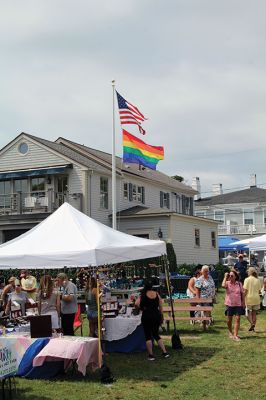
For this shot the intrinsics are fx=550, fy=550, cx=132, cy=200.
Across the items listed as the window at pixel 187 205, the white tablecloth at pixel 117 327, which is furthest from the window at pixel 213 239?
the white tablecloth at pixel 117 327

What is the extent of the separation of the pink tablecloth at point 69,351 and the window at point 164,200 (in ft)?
93.2

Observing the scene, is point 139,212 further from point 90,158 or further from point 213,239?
point 213,239

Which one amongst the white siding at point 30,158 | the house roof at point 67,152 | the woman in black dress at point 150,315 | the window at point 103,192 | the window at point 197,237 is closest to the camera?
the woman in black dress at point 150,315

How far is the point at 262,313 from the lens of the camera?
1731 centimetres

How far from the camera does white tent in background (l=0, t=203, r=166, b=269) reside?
9461 mm

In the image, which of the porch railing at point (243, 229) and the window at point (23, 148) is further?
the porch railing at point (243, 229)

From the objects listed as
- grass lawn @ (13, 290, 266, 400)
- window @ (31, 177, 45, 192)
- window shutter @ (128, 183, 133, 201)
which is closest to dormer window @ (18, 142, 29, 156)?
window @ (31, 177, 45, 192)

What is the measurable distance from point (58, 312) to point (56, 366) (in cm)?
155

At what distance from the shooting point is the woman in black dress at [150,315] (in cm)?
1030

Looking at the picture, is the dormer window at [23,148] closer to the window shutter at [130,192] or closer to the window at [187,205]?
the window shutter at [130,192]

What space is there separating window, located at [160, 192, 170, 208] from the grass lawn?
→ 25.5 metres

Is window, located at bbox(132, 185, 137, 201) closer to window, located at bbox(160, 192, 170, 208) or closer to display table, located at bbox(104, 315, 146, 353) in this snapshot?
window, located at bbox(160, 192, 170, 208)

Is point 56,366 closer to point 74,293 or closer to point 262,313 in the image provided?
point 74,293

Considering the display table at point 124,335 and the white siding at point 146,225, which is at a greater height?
the white siding at point 146,225
